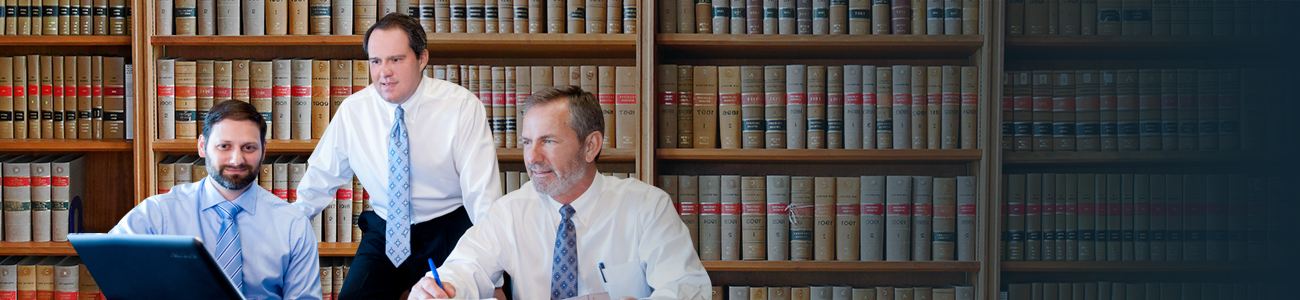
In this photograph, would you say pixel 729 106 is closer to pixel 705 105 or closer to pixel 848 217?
pixel 705 105

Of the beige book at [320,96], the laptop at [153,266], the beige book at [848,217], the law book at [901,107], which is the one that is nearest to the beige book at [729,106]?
the beige book at [848,217]

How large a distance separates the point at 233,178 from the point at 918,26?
5.81ft

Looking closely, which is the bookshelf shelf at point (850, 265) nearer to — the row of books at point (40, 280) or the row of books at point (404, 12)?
the row of books at point (404, 12)

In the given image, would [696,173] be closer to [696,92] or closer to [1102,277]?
[696,92]

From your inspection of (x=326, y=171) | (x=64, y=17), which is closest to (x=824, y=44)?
(x=326, y=171)

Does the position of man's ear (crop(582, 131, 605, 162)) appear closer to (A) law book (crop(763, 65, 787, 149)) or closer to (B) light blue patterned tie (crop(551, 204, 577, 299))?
(B) light blue patterned tie (crop(551, 204, 577, 299))

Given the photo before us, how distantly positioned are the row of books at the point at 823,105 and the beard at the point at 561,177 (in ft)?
3.17

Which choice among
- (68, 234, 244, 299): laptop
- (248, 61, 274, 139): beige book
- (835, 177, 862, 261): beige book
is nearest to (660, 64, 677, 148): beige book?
(835, 177, 862, 261): beige book

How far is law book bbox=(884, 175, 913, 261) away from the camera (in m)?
2.35

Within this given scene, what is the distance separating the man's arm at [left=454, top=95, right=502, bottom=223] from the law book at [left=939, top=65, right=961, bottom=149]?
1.29 m

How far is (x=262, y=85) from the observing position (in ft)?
7.58

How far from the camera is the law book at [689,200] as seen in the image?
7.80 feet

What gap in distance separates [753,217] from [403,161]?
3.33 ft

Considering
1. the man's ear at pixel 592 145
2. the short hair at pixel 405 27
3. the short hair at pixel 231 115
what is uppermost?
the short hair at pixel 405 27
